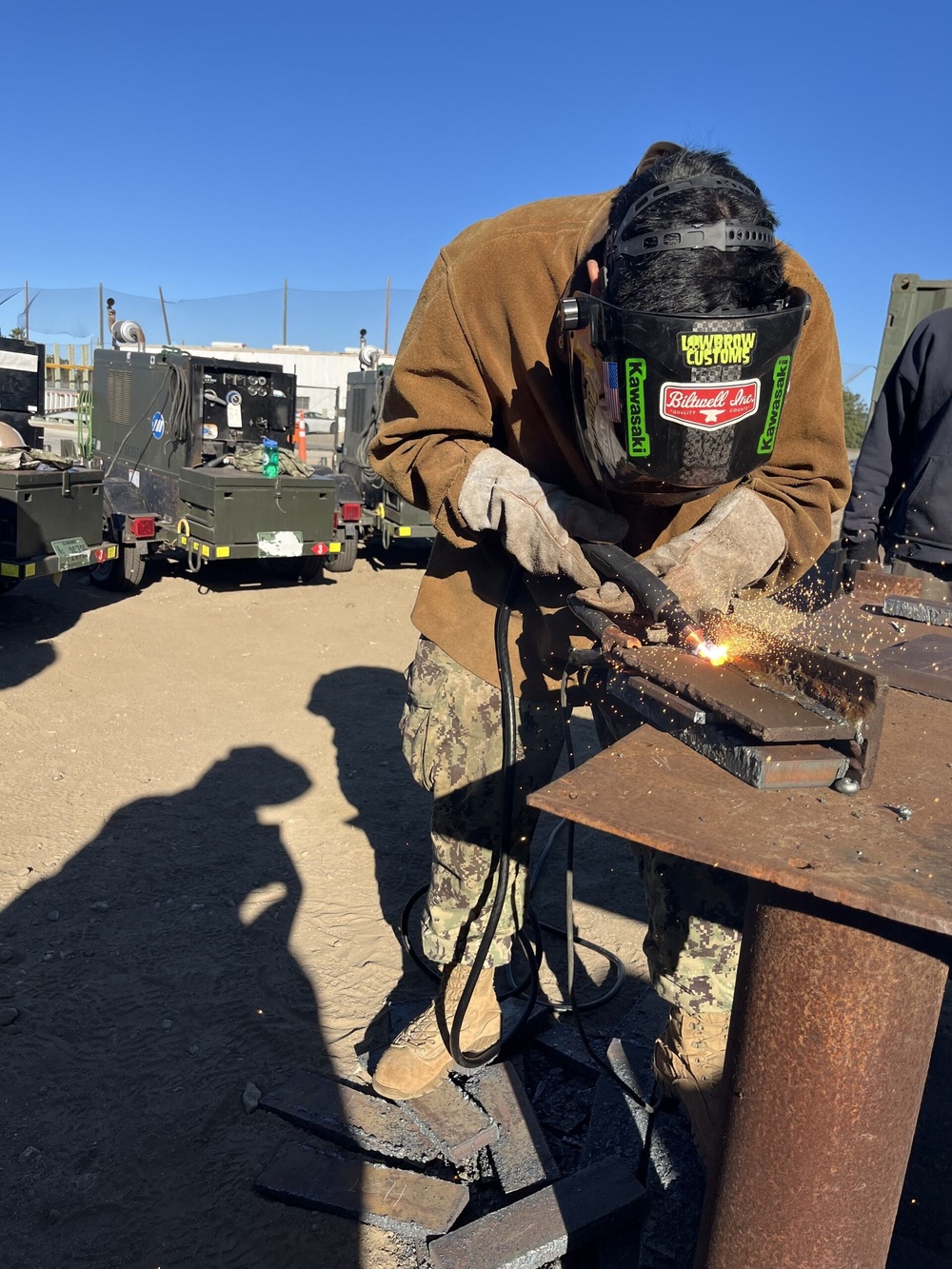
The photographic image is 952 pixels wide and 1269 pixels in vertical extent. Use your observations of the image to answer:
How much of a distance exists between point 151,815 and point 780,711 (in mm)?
3559

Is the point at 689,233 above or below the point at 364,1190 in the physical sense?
above

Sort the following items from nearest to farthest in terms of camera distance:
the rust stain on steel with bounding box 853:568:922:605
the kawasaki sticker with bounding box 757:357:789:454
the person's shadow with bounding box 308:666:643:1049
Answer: the kawasaki sticker with bounding box 757:357:789:454
the rust stain on steel with bounding box 853:568:922:605
the person's shadow with bounding box 308:666:643:1049

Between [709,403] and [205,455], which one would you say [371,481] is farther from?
[709,403]

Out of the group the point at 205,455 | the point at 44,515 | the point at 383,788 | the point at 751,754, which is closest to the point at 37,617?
the point at 44,515

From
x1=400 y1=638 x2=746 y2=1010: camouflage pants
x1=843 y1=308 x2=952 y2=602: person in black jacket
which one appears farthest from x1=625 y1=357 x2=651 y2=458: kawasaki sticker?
x1=843 y1=308 x2=952 y2=602: person in black jacket

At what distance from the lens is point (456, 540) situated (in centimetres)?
225

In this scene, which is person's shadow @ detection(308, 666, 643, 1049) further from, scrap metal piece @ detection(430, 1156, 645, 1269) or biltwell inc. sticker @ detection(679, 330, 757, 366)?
biltwell inc. sticker @ detection(679, 330, 757, 366)

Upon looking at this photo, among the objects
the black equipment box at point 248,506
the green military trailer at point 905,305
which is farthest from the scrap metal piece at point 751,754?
the black equipment box at point 248,506

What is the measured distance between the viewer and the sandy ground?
2.21m

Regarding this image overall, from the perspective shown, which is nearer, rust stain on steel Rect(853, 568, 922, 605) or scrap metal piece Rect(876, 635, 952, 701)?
scrap metal piece Rect(876, 635, 952, 701)

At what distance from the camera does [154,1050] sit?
274 centimetres

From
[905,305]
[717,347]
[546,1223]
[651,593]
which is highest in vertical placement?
[905,305]

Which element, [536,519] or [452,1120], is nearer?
[536,519]

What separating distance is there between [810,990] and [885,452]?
3.64 m
